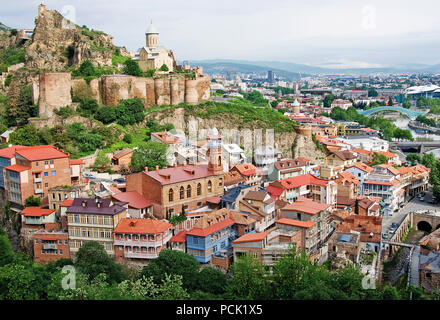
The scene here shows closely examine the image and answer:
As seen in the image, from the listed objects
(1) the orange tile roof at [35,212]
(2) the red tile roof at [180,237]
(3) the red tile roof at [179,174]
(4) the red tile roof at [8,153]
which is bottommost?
(2) the red tile roof at [180,237]

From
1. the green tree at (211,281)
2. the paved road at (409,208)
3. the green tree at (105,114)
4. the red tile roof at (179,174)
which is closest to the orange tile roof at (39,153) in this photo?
the red tile roof at (179,174)

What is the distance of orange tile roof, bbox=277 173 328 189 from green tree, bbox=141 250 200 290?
9.19 meters

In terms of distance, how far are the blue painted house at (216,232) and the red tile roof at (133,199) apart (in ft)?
10.9

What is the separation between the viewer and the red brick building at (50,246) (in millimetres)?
20297

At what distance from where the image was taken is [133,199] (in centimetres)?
2259

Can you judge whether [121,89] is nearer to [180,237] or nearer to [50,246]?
[50,246]

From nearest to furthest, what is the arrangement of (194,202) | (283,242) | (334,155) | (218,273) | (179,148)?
(218,273), (283,242), (194,202), (179,148), (334,155)

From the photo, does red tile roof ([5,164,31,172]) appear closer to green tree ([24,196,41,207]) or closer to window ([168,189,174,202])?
green tree ([24,196,41,207])

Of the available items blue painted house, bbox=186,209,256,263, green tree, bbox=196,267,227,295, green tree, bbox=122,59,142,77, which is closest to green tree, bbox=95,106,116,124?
green tree, bbox=122,59,142,77

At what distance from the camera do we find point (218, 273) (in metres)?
17.6

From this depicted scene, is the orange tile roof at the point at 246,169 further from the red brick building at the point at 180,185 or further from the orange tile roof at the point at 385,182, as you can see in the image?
the orange tile roof at the point at 385,182

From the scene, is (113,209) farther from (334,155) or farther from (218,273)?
(334,155)
